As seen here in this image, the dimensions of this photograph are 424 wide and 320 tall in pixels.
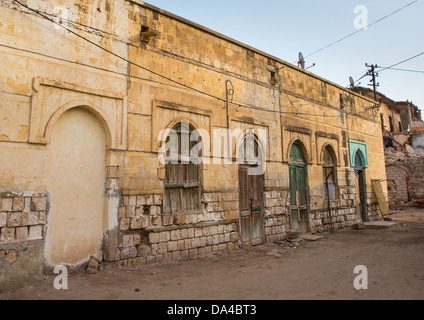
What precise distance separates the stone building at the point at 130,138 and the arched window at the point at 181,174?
0.11 ft

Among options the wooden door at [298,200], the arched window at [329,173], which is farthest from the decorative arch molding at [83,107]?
the arched window at [329,173]

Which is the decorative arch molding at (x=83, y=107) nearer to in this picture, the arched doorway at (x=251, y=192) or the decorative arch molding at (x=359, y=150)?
the arched doorway at (x=251, y=192)

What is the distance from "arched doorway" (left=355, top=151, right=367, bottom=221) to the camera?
13.2 m

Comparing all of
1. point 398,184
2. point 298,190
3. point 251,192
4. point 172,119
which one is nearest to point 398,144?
point 398,184

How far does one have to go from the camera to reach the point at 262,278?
537 centimetres

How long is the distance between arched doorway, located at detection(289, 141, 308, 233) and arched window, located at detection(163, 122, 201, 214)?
4054mm

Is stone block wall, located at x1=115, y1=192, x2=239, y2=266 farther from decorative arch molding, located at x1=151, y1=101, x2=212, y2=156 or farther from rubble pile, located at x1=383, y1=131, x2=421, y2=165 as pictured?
rubble pile, located at x1=383, y1=131, x2=421, y2=165

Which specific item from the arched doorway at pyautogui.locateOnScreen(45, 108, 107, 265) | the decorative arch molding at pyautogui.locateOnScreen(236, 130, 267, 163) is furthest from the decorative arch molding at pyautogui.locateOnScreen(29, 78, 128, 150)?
the decorative arch molding at pyautogui.locateOnScreen(236, 130, 267, 163)

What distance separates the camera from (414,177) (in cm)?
2055

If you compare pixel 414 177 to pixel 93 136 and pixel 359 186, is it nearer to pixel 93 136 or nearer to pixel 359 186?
pixel 359 186

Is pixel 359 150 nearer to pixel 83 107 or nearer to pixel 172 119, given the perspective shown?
pixel 172 119

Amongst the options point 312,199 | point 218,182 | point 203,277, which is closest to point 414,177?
point 312,199

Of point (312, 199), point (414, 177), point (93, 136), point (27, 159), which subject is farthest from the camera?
point (414, 177)
